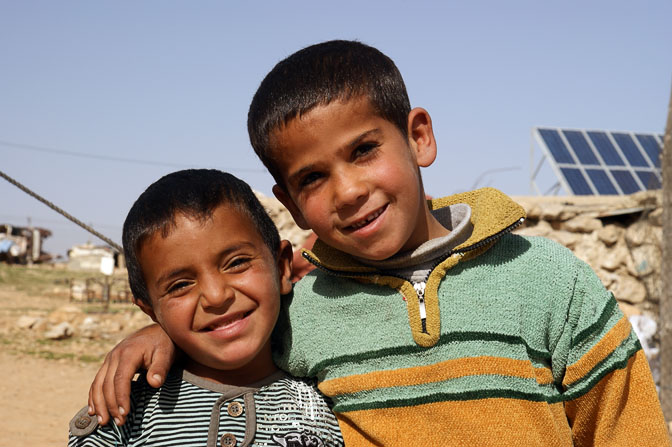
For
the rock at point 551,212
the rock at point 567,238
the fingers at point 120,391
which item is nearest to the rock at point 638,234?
the rock at point 567,238

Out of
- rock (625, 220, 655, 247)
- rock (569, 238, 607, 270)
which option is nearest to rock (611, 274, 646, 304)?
rock (569, 238, 607, 270)

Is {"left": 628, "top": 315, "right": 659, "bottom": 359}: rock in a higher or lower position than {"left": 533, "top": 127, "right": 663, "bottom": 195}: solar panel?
lower

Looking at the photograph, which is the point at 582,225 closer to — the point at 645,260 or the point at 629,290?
the point at 645,260

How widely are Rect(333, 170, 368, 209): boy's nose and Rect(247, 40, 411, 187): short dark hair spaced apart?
199 millimetres

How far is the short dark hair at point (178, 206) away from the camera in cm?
178

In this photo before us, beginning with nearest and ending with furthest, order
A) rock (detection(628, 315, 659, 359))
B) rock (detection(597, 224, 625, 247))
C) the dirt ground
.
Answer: the dirt ground
rock (detection(628, 315, 659, 359))
rock (detection(597, 224, 625, 247))

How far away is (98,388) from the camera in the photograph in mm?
1681

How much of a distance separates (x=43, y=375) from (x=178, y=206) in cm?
753

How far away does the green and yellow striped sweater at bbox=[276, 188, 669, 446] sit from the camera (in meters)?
1.61

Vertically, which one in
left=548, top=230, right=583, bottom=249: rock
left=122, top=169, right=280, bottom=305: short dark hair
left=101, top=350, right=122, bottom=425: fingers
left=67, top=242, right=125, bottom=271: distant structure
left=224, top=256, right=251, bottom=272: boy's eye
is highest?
left=122, top=169, right=280, bottom=305: short dark hair

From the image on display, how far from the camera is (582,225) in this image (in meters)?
7.56

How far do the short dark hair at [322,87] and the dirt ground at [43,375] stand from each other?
4.65 meters

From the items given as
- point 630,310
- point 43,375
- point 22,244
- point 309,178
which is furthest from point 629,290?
point 22,244

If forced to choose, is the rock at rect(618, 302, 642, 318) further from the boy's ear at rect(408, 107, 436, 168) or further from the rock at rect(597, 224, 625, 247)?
the boy's ear at rect(408, 107, 436, 168)
